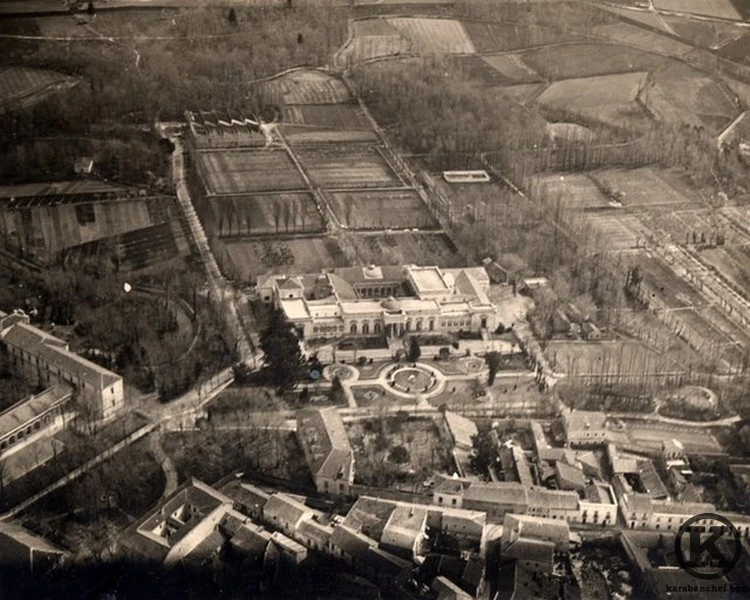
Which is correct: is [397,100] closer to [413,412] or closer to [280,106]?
[280,106]

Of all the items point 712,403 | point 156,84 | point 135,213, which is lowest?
point 712,403

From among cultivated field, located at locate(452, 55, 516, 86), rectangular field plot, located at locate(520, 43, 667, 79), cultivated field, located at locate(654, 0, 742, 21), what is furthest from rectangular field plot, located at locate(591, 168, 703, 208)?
cultivated field, located at locate(654, 0, 742, 21)

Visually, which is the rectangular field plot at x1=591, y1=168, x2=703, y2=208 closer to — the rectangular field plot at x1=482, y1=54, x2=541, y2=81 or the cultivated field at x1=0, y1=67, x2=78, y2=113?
the rectangular field plot at x1=482, y1=54, x2=541, y2=81

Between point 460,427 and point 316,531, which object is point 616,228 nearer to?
point 460,427

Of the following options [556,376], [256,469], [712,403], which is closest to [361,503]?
[256,469]

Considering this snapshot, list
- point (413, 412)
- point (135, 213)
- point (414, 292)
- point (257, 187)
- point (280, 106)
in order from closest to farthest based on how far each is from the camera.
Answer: point (413, 412)
point (414, 292)
point (135, 213)
point (257, 187)
point (280, 106)

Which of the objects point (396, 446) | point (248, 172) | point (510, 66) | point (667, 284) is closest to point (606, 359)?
point (667, 284)
